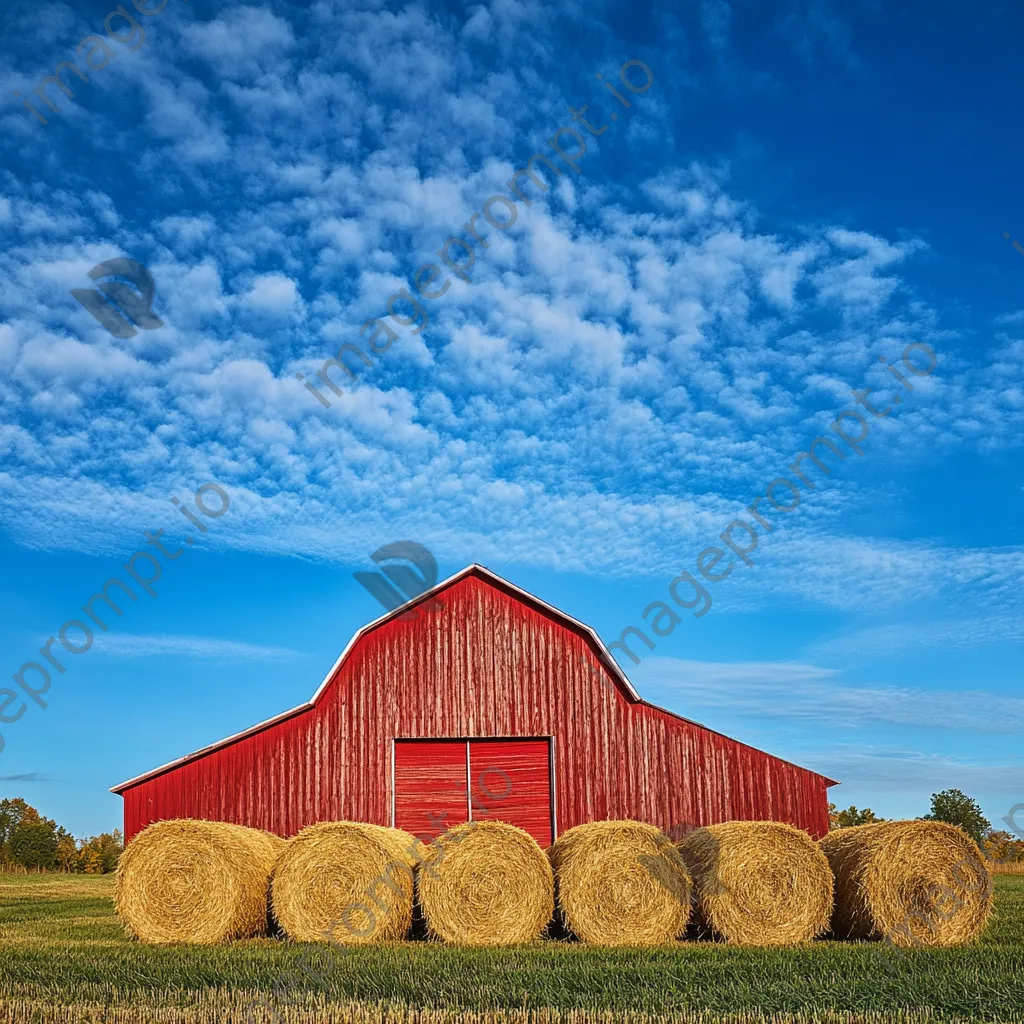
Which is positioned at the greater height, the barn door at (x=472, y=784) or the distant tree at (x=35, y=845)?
the barn door at (x=472, y=784)

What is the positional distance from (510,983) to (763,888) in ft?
15.4

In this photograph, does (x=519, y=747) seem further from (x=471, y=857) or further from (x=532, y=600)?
(x=471, y=857)

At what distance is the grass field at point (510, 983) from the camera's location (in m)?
Answer: 7.59

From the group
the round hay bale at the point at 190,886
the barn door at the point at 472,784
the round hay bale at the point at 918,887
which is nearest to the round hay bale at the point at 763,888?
the round hay bale at the point at 918,887

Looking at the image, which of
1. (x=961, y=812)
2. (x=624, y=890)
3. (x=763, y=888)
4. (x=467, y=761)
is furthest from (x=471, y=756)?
(x=961, y=812)

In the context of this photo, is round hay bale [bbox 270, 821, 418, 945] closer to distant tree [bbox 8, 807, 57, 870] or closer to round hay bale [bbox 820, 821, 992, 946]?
round hay bale [bbox 820, 821, 992, 946]

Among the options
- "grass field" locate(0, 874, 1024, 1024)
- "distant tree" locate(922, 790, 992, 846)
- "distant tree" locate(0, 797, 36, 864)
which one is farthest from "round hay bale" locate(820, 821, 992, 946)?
"distant tree" locate(0, 797, 36, 864)

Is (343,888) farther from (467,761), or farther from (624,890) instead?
(467,761)

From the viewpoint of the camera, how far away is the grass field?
7.59m

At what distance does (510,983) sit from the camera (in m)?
8.77

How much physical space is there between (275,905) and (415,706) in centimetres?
583

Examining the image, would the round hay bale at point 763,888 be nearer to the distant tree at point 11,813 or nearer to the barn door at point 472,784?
Result: the barn door at point 472,784

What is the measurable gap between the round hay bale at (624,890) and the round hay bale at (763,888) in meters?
0.30

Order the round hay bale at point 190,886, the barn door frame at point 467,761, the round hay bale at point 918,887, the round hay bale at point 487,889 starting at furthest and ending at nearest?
the barn door frame at point 467,761, the round hay bale at point 190,886, the round hay bale at point 487,889, the round hay bale at point 918,887
